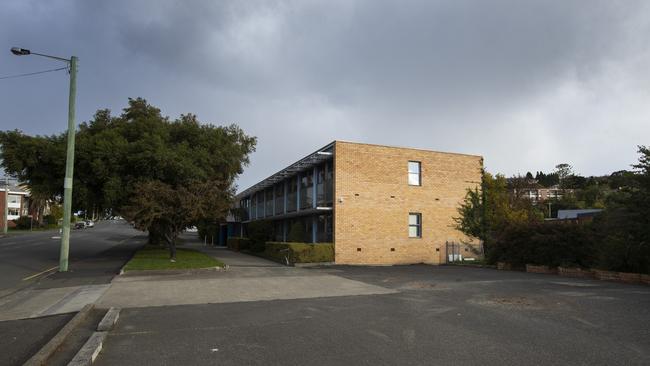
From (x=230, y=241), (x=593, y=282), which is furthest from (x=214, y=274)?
(x=230, y=241)

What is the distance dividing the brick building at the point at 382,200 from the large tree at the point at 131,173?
5.51 metres

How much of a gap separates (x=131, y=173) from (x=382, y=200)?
12992 mm

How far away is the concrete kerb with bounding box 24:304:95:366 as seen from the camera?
5.52 meters

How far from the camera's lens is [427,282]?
50.3 ft

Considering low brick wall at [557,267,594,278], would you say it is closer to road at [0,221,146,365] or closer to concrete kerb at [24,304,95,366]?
concrete kerb at [24,304,95,366]

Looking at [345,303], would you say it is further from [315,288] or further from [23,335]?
Answer: [23,335]

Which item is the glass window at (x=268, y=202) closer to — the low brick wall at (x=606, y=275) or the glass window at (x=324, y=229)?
the glass window at (x=324, y=229)

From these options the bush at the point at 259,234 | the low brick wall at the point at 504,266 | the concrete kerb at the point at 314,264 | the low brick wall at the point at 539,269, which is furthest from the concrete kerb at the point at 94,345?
the bush at the point at 259,234

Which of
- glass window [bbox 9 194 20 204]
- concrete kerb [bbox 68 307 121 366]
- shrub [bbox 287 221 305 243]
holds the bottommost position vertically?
concrete kerb [bbox 68 307 121 366]

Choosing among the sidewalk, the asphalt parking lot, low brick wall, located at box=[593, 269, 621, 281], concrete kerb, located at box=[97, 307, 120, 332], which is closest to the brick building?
the sidewalk

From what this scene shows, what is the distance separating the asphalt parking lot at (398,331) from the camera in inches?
237

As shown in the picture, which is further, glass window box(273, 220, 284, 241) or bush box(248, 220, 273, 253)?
glass window box(273, 220, 284, 241)

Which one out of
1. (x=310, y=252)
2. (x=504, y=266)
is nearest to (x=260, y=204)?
(x=310, y=252)

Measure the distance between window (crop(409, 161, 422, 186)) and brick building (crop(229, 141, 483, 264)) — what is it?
0.06 m
